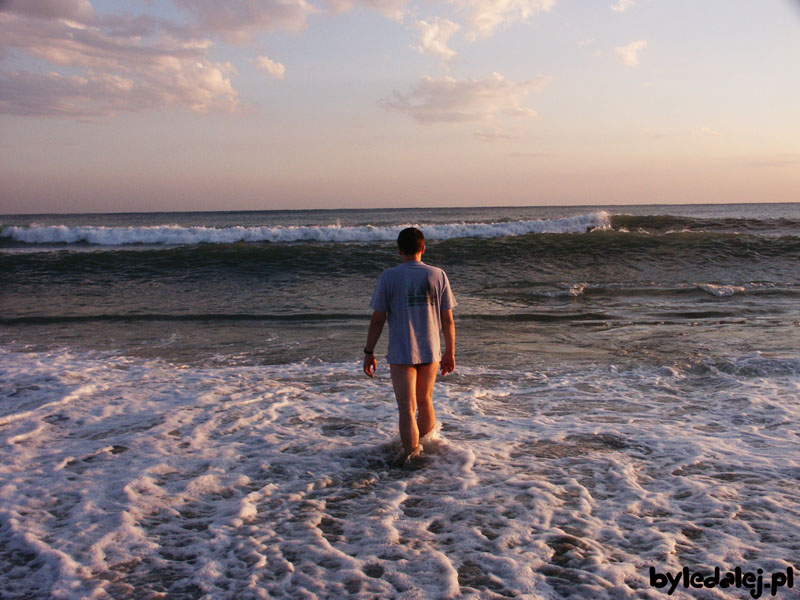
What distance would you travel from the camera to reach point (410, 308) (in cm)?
421

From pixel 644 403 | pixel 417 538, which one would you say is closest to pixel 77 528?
pixel 417 538

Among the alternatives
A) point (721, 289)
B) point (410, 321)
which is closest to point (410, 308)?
point (410, 321)

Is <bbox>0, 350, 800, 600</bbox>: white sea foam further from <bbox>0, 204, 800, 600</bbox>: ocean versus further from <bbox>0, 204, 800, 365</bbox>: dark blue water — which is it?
<bbox>0, 204, 800, 365</bbox>: dark blue water

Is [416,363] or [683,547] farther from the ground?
[416,363]

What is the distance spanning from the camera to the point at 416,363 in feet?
13.8

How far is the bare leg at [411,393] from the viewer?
4270 mm

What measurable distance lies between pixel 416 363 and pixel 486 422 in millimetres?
1382

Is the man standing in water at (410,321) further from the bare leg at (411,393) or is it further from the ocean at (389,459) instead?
the ocean at (389,459)

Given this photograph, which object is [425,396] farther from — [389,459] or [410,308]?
[410,308]

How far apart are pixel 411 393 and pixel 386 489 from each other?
713 mm

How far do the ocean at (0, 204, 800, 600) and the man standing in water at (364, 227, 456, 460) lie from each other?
47 centimetres

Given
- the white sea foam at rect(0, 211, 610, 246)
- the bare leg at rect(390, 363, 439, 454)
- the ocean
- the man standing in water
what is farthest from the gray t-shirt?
the white sea foam at rect(0, 211, 610, 246)

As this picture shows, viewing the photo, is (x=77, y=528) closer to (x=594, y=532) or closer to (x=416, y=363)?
(x=416, y=363)

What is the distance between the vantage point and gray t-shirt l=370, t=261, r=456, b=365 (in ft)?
13.8
